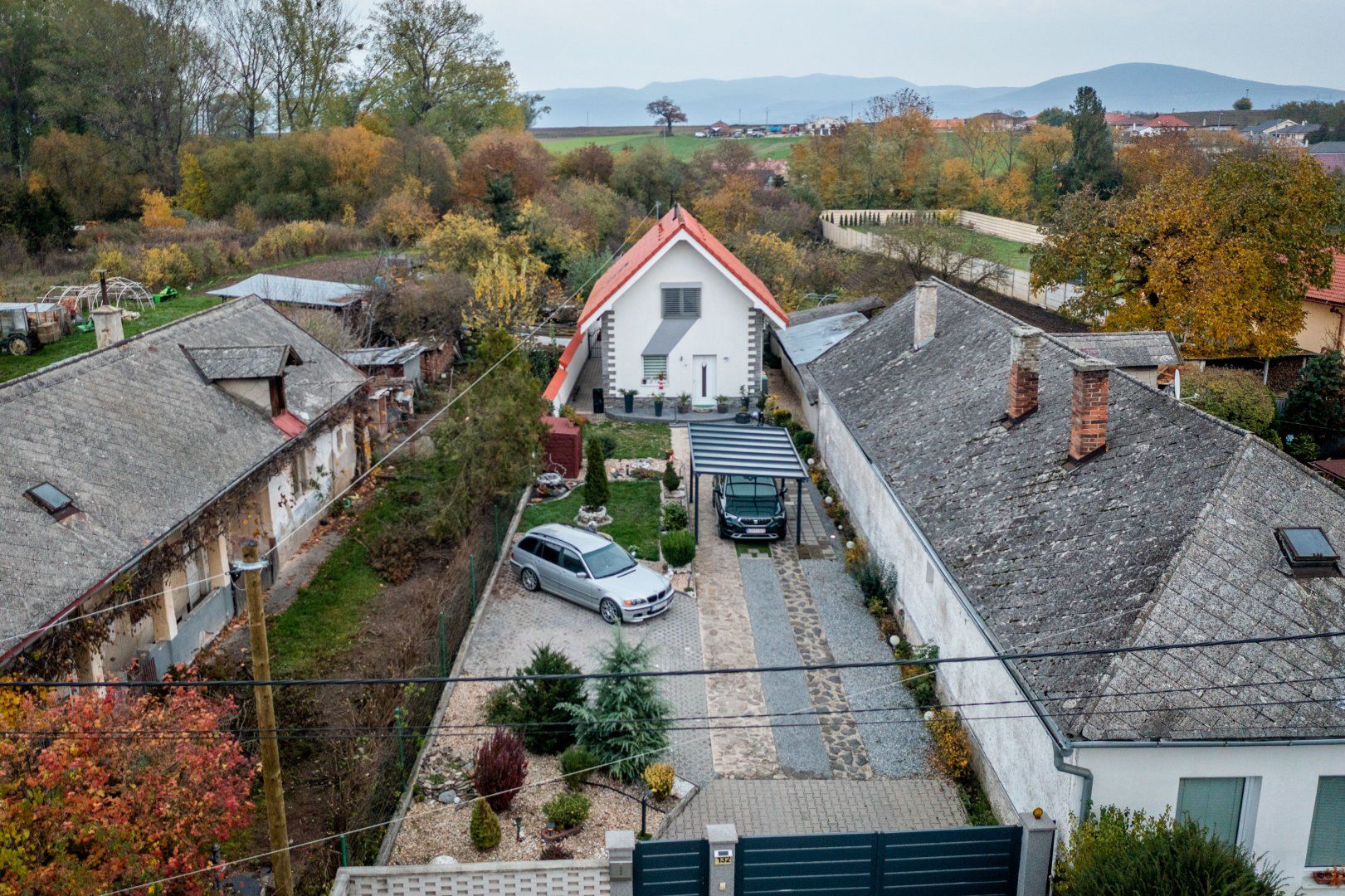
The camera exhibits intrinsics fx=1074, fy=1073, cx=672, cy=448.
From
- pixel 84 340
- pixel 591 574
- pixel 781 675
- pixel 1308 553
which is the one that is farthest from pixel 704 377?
pixel 1308 553

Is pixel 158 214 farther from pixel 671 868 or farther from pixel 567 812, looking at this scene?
pixel 671 868

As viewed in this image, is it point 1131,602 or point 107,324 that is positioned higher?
point 107,324

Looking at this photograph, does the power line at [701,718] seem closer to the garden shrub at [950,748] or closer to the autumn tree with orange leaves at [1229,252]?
the garden shrub at [950,748]

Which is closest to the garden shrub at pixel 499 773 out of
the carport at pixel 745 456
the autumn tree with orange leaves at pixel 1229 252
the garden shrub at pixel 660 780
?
the garden shrub at pixel 660 780

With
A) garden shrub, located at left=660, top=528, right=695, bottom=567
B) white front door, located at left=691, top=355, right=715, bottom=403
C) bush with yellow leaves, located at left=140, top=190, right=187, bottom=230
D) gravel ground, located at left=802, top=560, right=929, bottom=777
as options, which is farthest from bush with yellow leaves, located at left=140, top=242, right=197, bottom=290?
gravel ground, located at left=802, top=560, right=929, bottom=777

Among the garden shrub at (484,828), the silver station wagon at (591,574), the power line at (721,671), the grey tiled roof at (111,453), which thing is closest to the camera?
the power line at (721,671)

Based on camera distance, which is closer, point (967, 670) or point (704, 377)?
point (967, 670)

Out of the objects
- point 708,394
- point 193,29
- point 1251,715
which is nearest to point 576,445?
point 708,394
